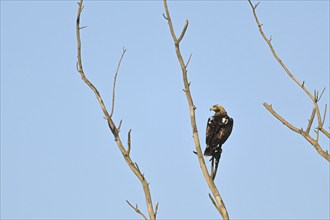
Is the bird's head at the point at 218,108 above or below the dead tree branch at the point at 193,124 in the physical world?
above

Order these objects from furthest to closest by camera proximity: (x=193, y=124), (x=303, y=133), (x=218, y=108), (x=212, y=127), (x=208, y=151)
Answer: (x=218, y=108)
(x=212, y=127)
(x=208, y=151)
(x=193, y=124)
(x=303, y=133)

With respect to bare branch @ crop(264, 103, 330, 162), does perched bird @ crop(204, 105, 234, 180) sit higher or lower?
higher

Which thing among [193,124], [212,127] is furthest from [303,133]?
[212,127]

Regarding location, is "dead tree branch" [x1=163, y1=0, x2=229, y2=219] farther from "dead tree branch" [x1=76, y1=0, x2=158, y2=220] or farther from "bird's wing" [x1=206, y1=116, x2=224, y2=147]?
"bird's wing" [x1=206, y1=116, x2=224, y2=147]

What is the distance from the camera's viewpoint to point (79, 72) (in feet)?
18.1

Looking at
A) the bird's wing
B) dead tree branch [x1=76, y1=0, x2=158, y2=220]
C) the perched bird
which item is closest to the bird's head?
the perched bird

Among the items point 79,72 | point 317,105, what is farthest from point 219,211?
point 79,72

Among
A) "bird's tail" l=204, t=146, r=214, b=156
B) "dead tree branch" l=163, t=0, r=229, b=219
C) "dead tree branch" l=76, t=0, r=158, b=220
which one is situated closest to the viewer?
"dead tree branch" l=76, t=0, r=158, b=220

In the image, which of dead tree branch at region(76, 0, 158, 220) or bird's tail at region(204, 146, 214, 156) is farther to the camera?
bird's tail at region(204, 146, 214, 156)

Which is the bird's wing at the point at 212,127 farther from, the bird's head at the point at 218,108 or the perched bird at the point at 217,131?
the bird's head at the point at 218,108

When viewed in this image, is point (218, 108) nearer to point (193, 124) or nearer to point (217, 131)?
point (217, 131)

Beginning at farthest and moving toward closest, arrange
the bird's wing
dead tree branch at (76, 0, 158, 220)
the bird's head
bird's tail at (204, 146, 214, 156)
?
the bird's head < the bird's wing < bird's tail at (204, 146, 214, 156) < dead tree branch at (76, 0, 158, 220)

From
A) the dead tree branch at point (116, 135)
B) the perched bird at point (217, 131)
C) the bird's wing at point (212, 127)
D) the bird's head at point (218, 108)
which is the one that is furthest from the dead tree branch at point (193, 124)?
the bird's head at point (218, 108)

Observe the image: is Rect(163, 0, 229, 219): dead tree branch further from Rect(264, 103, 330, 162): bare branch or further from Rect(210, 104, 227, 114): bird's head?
Rect(210, 104, 227, 114): bird's head
